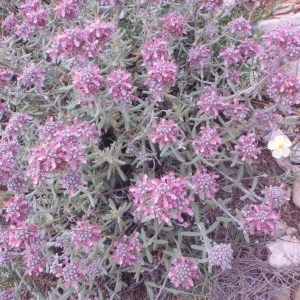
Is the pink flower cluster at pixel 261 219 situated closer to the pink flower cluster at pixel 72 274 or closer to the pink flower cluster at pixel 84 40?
the pink flower cluster at pixel 72 274

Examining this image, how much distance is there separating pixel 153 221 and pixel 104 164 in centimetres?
57

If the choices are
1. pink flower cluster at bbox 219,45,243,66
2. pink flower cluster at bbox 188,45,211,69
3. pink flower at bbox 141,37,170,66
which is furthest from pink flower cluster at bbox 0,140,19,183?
pink flower cluster at bbox 219,45,243,66

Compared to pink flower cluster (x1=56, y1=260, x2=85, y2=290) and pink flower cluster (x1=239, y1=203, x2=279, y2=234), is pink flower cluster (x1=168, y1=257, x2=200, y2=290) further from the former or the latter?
pink flower cluster (x1=56, y1=260, x2=85, y2=290)

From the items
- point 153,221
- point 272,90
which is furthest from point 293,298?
point 272,90

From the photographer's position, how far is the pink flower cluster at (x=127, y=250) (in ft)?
10.1

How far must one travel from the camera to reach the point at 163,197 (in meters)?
2.76

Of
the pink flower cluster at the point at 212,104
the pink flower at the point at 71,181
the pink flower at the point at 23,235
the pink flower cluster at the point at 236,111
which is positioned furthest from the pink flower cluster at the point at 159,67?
the pink flower at the point at 23,235

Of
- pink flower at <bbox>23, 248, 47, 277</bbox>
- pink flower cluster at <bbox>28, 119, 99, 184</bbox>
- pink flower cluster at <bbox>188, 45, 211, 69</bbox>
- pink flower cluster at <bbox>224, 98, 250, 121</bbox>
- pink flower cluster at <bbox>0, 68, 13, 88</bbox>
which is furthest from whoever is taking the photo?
pink flower cluster at <bbox>188, 45, 211, 69</bbox>

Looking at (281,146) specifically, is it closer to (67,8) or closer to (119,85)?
(119,85)

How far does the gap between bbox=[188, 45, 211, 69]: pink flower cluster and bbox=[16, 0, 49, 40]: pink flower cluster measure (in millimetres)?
1128

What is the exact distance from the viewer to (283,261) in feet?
11.6

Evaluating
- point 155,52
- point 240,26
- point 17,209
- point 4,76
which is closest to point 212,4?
point 240,26

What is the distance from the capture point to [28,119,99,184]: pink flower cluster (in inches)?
106

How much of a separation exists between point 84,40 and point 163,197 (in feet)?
3.65
